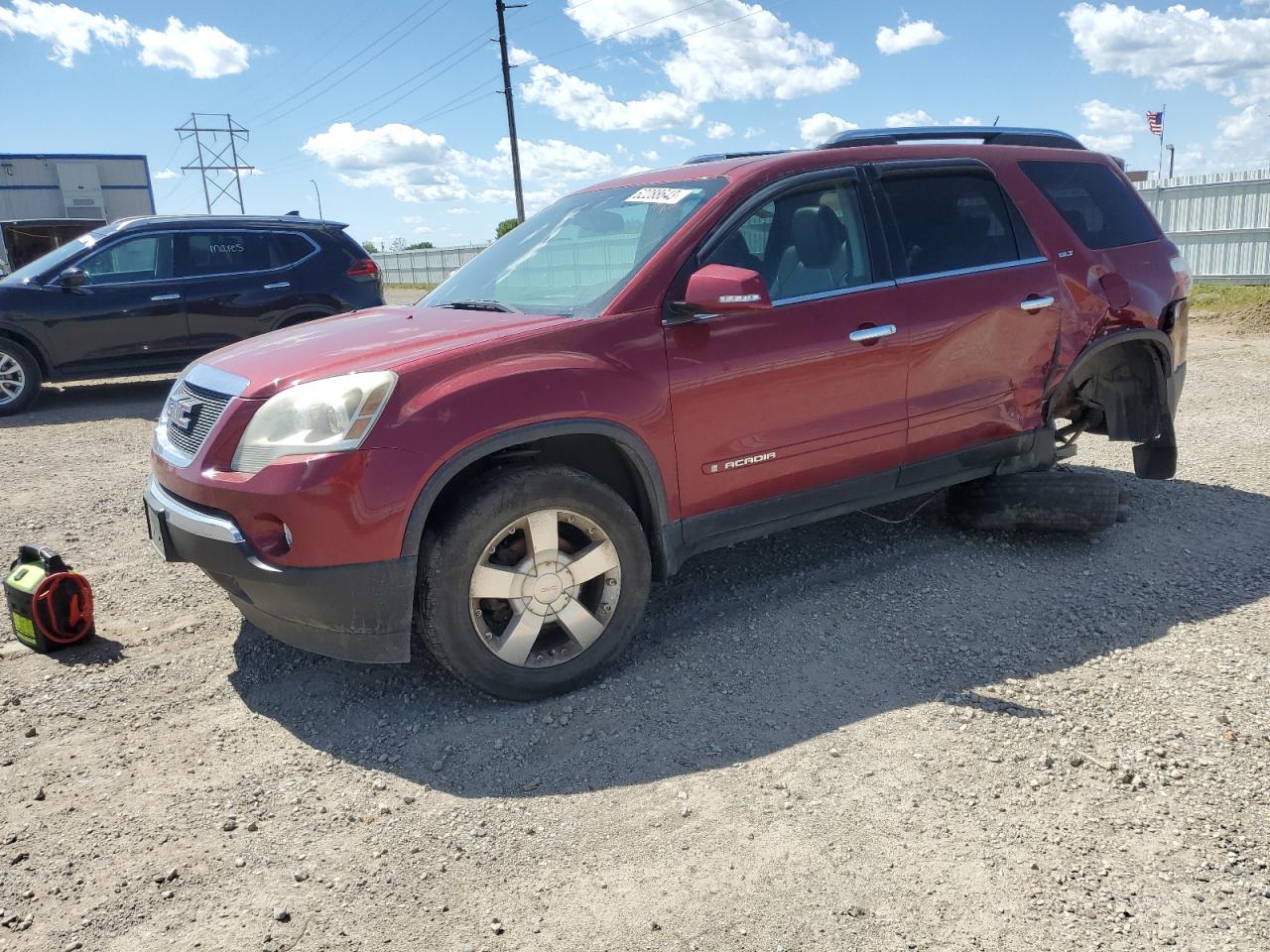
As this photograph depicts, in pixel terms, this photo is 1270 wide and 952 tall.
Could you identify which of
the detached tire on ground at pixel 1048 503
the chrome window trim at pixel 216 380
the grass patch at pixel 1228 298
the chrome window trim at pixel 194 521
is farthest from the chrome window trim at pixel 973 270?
the grass patch at pixel 1228 298

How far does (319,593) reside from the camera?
3.15 meters

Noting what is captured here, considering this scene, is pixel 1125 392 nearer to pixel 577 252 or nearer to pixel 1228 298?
pixel 577 252

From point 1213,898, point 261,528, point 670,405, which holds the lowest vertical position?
point 1213,898

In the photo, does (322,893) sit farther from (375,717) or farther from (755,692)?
(755,692)

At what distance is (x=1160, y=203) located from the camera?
1984 cm

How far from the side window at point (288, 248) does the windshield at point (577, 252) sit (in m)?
6.57

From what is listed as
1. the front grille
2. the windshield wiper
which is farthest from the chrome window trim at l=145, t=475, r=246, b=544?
the windshield wiper

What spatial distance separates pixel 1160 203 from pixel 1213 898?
68.1ft

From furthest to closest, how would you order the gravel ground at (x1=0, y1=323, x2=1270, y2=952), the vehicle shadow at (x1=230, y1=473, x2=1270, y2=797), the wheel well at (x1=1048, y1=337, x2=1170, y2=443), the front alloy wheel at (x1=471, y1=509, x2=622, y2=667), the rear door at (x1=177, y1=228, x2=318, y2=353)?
the rear door at (x1=177, y1=228, x2=318, y2=353) → the wheel well at (x1=1048, y1=337, x2=1170, y2=443) → the front alloy wheel at (x1=471, y1=509, x2=622, y2=667) → the vehicle shadow at (x1=230, y1=473, x2=1270, y2=797) → the gravel ground at (x1=0, y1=323, x2=1270, y2=952)

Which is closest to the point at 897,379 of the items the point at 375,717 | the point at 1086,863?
the point at 1086,863

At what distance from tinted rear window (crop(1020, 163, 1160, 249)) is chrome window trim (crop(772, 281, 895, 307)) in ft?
4.15

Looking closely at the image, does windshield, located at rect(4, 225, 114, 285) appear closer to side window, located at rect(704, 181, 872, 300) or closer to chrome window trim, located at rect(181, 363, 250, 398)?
chrome window trim, located at rect(181, 363, 250, 398)

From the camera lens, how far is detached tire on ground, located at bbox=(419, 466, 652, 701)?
10.7ft

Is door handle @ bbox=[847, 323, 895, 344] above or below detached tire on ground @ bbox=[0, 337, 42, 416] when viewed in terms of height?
above
